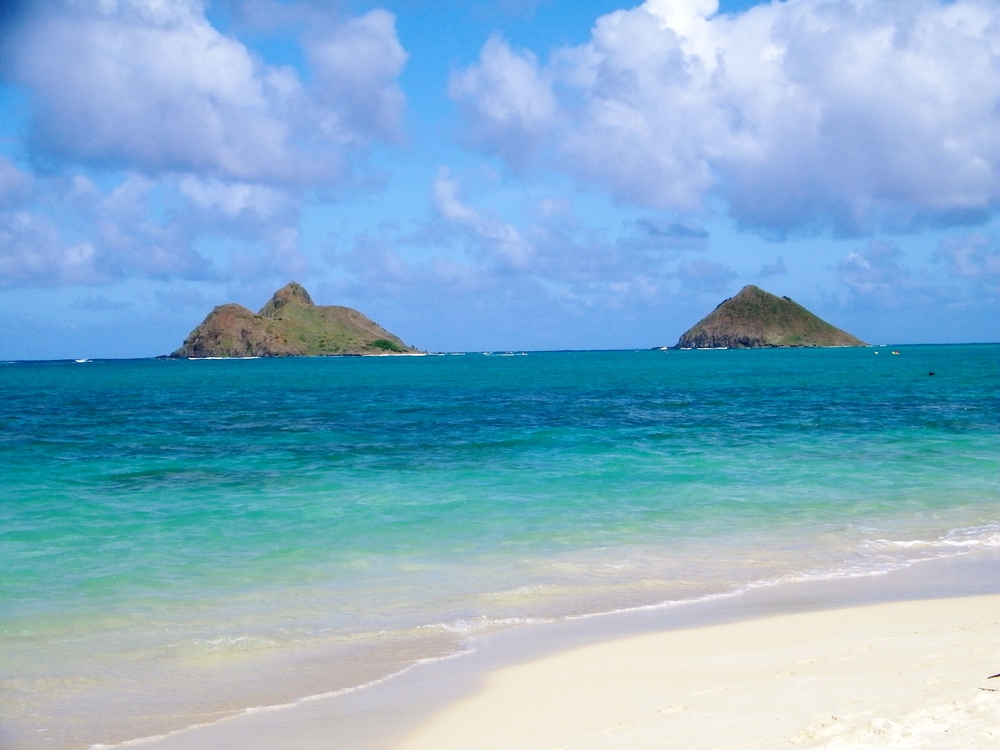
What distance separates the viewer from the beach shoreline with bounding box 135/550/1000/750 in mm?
6508

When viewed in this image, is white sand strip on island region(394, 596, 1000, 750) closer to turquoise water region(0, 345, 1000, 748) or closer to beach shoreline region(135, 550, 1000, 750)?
beach shoreline region(135, 550, 1000, 750)

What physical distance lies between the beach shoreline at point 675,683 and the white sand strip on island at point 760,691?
0.02m

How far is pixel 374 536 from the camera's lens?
15180mm

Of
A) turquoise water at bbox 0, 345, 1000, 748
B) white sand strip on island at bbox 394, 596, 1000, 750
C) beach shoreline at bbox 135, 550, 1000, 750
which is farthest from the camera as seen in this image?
turquoise water at bbox 0, 345, 1000, 748

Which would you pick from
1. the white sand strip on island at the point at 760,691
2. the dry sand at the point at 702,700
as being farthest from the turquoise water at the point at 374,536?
the white sand strip on island at the point at 760,691

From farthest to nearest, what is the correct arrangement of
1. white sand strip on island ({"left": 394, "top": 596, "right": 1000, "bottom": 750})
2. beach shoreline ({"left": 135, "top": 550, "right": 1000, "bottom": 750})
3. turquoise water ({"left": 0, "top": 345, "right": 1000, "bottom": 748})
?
1. turquoise water ({"left": 0, "top": 345, "right": 1000, "bottom": 748})
2. beach shoreline ({"left": 135, "top": 550, "right": 1000, "bottom": 750})
3. white sand strip on island ({"left": 394, "top": 596, "right": 1000, "bottom": 750})

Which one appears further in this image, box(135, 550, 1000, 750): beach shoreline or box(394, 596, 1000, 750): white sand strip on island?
box(135, 550, 1000, 750): beach shoreline

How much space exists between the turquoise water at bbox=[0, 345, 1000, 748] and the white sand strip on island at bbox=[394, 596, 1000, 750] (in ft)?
5.32

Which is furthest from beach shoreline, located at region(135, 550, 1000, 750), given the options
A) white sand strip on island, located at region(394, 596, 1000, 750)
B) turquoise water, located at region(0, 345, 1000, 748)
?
turquoise water, located at region(0, 345, 1000, 748)

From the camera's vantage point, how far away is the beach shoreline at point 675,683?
21.4 feet

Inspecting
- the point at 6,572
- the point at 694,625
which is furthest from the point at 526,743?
the point at 6,572

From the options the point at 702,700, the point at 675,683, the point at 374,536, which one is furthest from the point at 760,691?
the point at 374,536

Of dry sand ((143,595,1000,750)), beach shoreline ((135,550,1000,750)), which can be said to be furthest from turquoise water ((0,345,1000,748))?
dry sand ((143,595,1000,750))

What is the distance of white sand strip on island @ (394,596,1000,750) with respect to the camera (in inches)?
240
